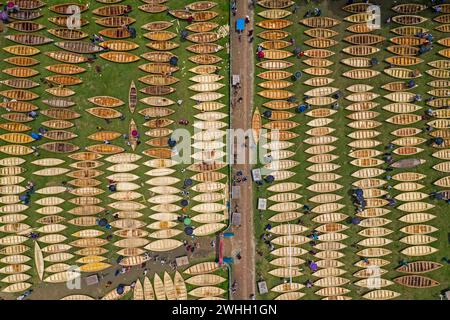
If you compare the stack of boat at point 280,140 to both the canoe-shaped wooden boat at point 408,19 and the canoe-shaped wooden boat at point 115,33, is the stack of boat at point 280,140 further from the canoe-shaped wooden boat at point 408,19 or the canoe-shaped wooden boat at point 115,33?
the canoe-shaped wooden boat at point 115,33

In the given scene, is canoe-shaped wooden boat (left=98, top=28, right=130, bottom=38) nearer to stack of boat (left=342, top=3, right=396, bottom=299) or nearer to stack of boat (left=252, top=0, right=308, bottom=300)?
stack of boat (left=252, top=0, right=308, bottom=300)

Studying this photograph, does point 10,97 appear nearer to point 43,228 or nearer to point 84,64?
point 84,64

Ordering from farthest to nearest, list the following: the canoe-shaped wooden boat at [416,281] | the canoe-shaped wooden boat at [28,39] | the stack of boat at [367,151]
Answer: the canoe-shaped wooden boat at [28,39]
the stack of boat at [367,151]
the canoe-shaped wooden boat at [416,281]

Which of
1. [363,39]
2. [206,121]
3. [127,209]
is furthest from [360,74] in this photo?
[127,209]

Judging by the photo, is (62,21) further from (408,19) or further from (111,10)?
(408,19)

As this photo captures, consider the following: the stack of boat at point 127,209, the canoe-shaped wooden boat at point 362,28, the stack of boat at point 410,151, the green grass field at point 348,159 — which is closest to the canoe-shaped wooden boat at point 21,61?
the stack of boat at point 127,209

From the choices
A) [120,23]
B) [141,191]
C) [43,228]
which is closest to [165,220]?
[141,191]

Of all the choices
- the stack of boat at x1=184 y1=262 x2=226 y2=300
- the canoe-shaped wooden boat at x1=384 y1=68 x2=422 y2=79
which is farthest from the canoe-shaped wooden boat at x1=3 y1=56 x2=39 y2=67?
the canoe-shaped wooden boat at x1=384 y1=68 x2=422 y2=79
